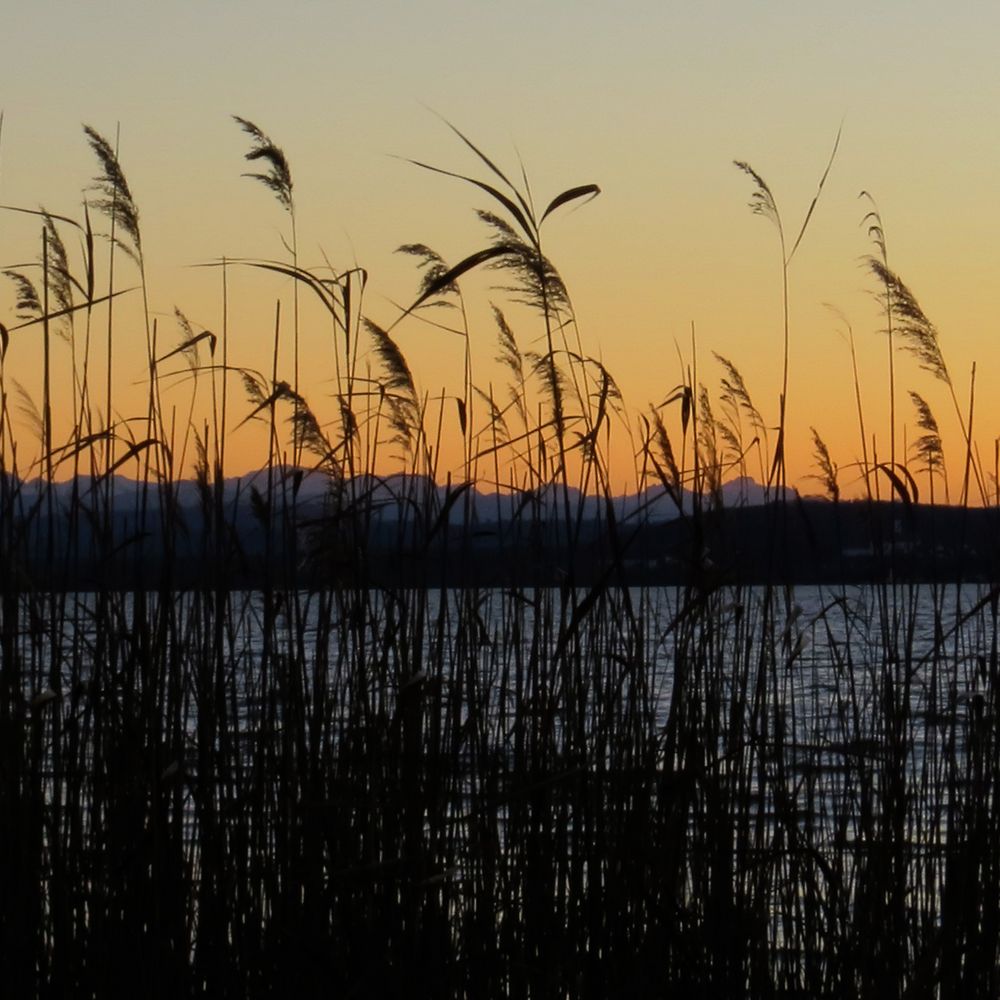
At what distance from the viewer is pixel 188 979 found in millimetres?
2338

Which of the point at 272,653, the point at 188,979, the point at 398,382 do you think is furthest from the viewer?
the point at 398,382

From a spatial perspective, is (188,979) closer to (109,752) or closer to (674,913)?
(109,752)

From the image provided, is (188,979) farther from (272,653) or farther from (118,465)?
(118,465)

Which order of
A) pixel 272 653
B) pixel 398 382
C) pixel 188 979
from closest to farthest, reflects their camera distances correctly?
1. pixel 188 979
2. pixel 272 653
3. pixel 398 382

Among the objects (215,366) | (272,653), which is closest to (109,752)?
(272,653)

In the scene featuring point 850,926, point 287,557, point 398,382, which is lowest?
point 850,926

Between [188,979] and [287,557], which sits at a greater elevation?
[287,557]

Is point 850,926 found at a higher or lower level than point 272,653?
lower

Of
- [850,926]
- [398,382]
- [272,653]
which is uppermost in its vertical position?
[398,382]

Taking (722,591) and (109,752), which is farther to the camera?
(722,591)

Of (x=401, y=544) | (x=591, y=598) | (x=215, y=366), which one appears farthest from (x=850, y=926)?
(x=215, y=366)

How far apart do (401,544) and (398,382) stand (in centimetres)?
34

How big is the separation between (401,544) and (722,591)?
0.64m

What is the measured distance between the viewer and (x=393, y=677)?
2.58 metres
